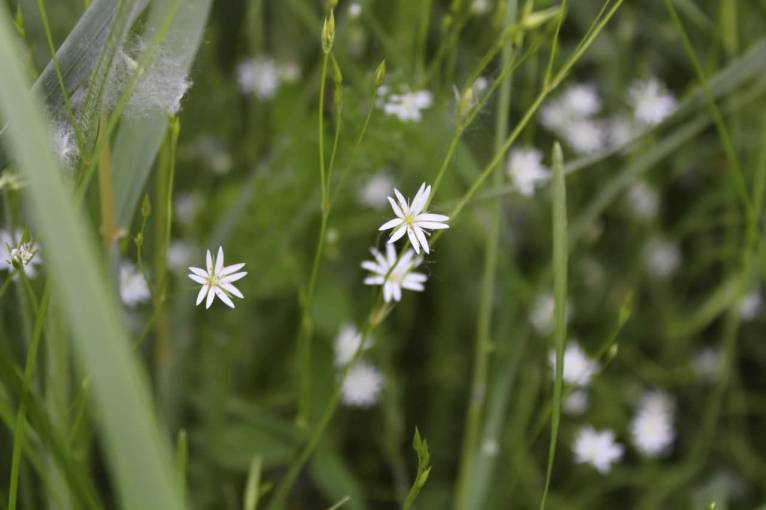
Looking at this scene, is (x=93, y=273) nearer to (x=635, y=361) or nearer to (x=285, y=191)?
(x=285, y=191)

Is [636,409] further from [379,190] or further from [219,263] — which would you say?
[219,263]

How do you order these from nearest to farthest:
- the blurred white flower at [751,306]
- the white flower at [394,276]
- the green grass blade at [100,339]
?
the green grass blade at [100,339]
the white flower at [394,276]
the blurred white flower at [751,306]

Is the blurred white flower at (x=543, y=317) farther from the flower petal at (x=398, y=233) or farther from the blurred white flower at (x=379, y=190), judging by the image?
the flower petal at (x=398, y=233)

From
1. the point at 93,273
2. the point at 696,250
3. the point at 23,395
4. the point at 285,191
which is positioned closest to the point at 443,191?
the point at 285,191

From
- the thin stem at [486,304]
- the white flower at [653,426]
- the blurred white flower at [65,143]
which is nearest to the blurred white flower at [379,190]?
the thin stem at [486,304]

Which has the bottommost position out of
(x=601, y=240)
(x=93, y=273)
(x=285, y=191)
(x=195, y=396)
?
(x=93, y=273)
